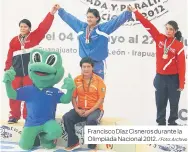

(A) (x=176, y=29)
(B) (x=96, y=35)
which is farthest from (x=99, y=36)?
(A) (x=176, y=29)

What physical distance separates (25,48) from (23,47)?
0.01 metres

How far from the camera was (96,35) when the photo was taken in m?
2.14

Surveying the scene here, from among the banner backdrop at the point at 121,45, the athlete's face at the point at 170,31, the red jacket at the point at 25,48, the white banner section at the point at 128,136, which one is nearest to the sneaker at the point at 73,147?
the white banner section at the point at 128,136

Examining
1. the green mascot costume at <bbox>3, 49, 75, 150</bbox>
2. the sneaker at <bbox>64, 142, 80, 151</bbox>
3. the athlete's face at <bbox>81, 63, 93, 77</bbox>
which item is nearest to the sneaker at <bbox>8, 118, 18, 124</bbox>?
the green mascot costume at <bbox>3, 49, 75, 150</bbox>

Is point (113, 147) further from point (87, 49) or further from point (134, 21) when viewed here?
Result: point (134, 21)

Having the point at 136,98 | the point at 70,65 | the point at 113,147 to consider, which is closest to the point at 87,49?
the point at 70,65

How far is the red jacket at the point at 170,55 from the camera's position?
210cm

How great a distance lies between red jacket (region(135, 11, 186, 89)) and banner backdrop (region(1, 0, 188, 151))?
0.26 ft

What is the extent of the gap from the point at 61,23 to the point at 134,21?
0.48 meters

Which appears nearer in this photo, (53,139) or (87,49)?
(53,139)

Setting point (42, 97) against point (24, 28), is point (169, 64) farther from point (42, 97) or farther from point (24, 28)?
point (24, 28)

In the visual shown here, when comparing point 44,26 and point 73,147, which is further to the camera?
point 44,26

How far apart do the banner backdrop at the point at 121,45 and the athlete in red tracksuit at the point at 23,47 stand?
0.10m

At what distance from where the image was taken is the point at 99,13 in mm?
2225
